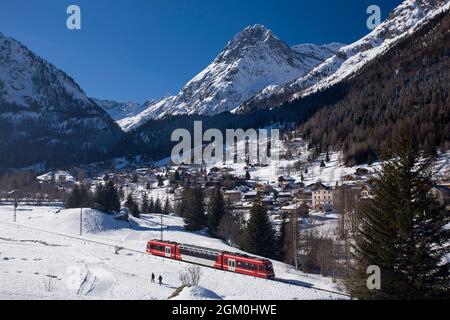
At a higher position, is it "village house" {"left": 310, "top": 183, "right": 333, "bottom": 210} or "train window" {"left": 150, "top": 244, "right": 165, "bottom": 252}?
"village house" {"left": 310, "top": 183, "right": 333, "bottom": 210}

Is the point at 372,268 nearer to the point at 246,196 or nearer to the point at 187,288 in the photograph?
the point at 187,288

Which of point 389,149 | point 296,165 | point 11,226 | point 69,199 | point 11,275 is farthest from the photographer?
point 296,165

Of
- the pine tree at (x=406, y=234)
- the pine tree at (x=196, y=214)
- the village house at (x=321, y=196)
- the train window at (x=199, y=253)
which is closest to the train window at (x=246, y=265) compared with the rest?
the train window at (x=199, y=253)

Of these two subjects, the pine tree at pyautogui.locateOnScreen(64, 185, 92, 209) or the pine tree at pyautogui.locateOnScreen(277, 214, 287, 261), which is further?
the pine tree at pyautogui.locateOnScreen(64, 185, 92, 209)

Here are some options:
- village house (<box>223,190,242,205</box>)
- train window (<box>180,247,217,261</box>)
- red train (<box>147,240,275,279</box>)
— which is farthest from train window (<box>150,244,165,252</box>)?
village house (<box>223,190,242,205</box>)

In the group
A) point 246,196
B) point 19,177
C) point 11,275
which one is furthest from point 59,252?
point 19,177

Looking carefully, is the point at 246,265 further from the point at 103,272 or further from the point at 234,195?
the point at 234,195

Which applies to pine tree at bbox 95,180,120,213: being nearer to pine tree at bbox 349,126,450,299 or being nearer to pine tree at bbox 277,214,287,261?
pine tree at bbox 277,214,287,261

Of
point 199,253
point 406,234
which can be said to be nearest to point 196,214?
point 199,253
